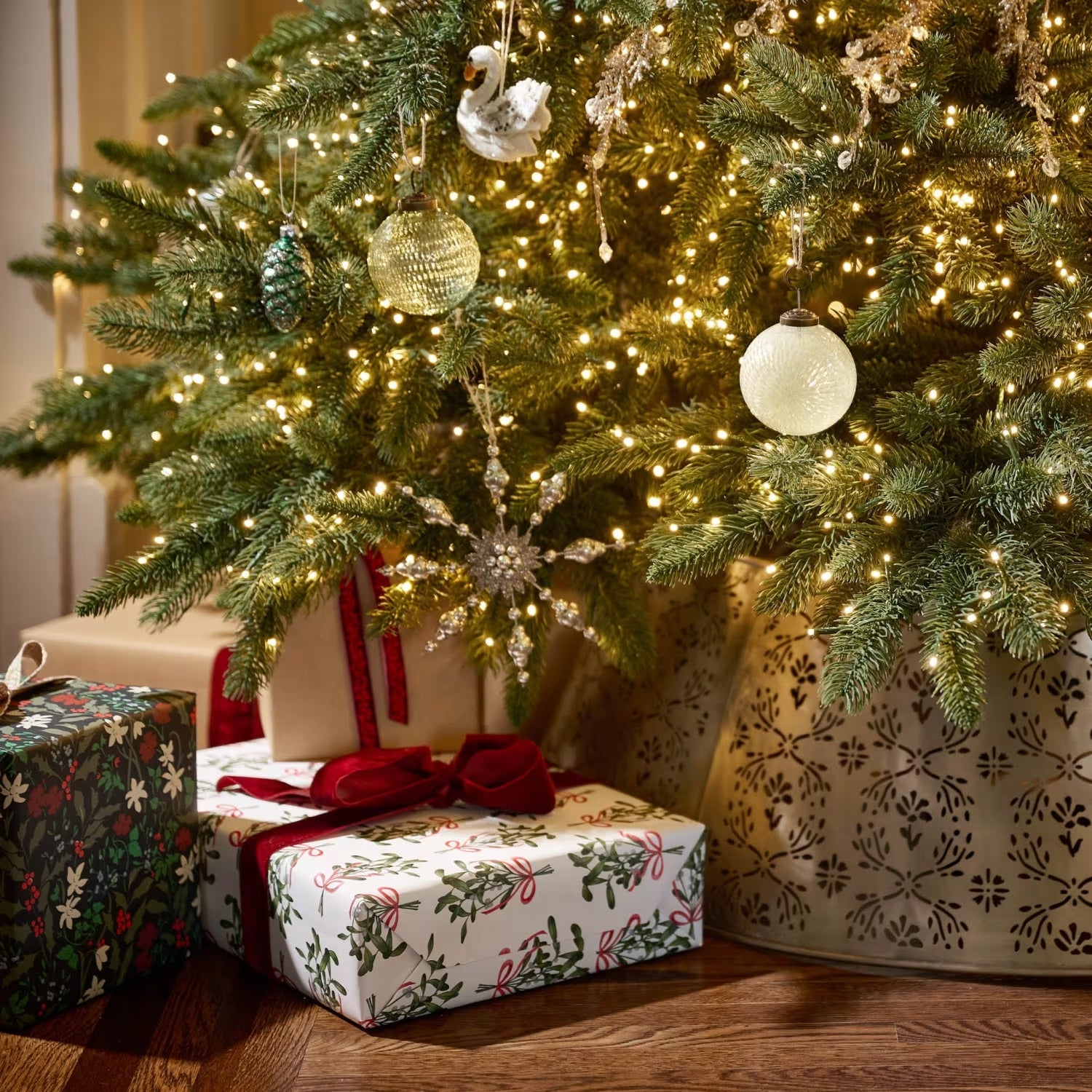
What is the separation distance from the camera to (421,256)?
3.09 ft

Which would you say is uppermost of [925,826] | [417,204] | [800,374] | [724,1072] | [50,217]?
[50,217]

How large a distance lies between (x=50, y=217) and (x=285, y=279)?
2.40 feet

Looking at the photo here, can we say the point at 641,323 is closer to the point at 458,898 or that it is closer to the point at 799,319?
the point at 799,319

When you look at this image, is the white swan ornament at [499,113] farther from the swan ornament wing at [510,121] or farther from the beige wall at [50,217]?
the beige wall at [50,217]

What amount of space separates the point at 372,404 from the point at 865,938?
57 cm

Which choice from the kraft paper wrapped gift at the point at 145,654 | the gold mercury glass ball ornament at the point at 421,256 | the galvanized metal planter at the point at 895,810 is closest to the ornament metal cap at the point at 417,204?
the gold mercury glass ball ornament at the point at 421,256

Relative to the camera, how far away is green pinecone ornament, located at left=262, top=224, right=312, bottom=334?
1002mm

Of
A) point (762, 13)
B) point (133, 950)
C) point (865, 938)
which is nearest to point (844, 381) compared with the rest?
point (762, 13)

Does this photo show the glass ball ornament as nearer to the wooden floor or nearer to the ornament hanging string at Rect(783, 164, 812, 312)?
the ornament hanging string at Rect(783, 164, 812, 312)

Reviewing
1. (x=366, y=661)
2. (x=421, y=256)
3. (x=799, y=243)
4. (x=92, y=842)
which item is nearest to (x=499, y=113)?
(x=421, y=256)

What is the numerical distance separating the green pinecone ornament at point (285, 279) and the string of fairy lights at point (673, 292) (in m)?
0.06

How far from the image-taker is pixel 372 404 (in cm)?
108

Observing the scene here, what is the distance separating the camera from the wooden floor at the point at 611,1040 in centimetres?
84

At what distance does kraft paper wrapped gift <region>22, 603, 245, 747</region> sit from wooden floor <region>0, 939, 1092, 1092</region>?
383mm
